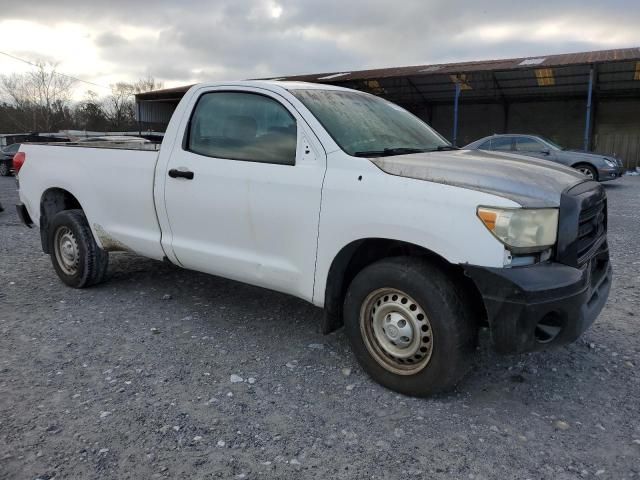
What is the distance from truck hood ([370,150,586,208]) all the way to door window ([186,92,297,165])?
73cm

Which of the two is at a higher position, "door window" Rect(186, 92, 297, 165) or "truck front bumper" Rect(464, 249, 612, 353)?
"door window" Rect(186, 92, 297, 165)

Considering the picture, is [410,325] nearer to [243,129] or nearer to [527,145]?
[243,129]

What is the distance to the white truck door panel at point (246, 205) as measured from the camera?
3391 millimetres

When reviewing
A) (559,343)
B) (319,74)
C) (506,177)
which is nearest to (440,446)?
(559,343)

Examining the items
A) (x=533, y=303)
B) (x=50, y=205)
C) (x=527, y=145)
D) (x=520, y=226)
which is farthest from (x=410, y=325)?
(x=527, y=145)

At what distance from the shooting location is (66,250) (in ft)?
17.1

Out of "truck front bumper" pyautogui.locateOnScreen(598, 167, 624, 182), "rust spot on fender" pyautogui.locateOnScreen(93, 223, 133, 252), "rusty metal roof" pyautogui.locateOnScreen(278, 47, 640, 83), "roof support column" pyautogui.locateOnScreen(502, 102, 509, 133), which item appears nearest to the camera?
"rust spot on fender" pyautogui.locateOnScreen(93, 223, 133, 252)

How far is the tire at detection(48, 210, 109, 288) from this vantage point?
5027mm

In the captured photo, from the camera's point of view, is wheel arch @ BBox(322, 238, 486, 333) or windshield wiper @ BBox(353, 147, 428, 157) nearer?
wheel arch @ BBox(322, 238, 486, 333)

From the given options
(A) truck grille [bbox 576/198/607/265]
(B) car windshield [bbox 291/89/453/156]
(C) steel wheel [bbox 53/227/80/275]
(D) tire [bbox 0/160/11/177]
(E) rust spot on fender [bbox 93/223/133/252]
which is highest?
(B) car windshield [bbox 291/89/453/156]

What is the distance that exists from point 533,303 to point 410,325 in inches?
27.5

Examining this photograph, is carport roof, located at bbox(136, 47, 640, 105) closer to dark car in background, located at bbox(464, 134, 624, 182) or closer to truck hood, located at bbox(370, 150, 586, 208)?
dark car in background, located at bbox(464, 134, 624, 182)

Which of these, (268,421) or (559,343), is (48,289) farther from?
(559,343)

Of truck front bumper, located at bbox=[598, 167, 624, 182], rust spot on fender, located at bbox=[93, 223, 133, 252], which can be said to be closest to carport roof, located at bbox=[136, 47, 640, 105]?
truck front bumper, located at bbox=[598, 167, 624, 182]
